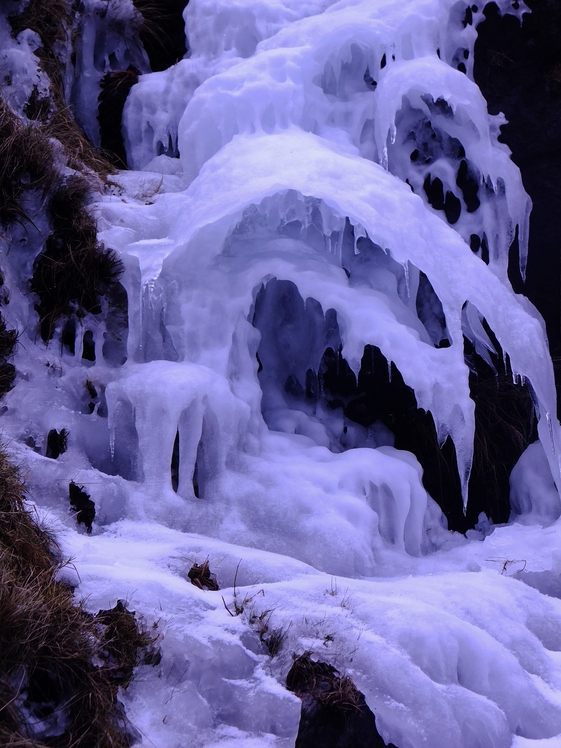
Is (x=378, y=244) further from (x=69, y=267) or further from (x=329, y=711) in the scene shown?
(x=329, y=711)

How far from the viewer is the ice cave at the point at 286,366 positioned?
2977mm

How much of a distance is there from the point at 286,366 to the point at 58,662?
10.4ft

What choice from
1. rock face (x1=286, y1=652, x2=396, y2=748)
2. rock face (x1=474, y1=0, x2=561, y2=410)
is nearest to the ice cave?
rock face (x1=286, y1=652, x2=396, y2=748)

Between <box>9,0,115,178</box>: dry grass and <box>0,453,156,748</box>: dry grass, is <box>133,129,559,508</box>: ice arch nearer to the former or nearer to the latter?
<box>9,0,115,178</box>: dry grass

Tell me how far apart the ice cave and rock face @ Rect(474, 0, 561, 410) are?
0.41 ft

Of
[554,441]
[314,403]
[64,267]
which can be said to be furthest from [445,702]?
[64,267]

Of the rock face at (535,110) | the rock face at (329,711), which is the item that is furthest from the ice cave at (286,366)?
the rock face at (535,110)

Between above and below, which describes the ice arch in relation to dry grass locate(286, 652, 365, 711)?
above

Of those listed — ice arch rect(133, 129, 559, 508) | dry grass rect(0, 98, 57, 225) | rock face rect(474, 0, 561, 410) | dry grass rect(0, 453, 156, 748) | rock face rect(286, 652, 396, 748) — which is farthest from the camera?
rock face rect(474, 0, 561, 410)

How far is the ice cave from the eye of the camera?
2.98 meters

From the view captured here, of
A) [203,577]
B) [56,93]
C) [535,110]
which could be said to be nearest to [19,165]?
[56,93]

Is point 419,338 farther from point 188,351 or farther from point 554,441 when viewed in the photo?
point 188,351

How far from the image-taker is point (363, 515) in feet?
14.1

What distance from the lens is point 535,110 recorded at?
5906mm
